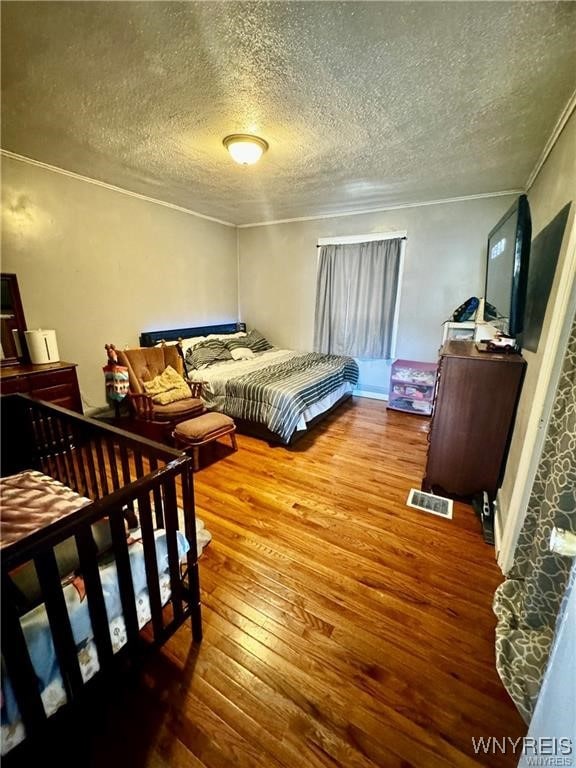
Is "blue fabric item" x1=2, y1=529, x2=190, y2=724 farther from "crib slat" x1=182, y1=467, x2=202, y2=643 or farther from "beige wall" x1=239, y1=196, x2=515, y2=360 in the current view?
"beige wall" x1=239, y1=196, x2=515, y2=360

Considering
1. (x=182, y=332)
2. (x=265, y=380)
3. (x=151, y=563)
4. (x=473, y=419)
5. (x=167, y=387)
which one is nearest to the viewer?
(x=151, y=563)

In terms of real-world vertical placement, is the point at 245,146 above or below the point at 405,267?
above

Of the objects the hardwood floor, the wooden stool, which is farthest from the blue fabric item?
the wooden stool

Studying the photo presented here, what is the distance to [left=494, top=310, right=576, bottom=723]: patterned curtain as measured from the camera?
3.81ft

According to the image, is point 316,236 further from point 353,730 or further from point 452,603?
point 353,730

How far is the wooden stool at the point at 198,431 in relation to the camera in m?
2.64

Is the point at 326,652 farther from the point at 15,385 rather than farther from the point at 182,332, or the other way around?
the point at 182,332

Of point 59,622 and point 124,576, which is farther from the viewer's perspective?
point 124,576

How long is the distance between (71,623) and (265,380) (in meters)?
2.53

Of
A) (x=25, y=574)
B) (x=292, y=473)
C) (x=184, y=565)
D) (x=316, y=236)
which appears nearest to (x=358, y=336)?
(x=316, y=236)

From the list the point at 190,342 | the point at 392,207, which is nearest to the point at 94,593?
the point at 190,342

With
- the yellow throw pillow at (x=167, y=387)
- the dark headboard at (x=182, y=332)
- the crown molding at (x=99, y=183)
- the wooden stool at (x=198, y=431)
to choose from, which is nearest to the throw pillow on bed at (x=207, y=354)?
the dark headboard at (x=182, y=332)

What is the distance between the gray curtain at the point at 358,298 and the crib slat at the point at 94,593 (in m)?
4.14

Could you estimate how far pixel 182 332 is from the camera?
436 centimetres
